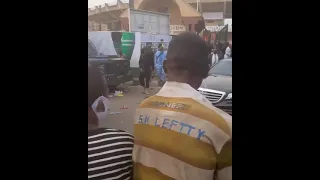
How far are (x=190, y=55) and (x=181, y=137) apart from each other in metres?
0.45

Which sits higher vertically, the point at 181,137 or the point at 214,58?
the point at 214,58

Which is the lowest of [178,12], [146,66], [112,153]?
[112,153]

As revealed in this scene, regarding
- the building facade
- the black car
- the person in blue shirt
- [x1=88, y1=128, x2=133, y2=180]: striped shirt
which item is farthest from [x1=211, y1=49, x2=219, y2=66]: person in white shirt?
[x1=88, y1=128, x2=133, y2=180]: striped shirt

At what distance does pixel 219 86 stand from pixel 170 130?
1.19ft

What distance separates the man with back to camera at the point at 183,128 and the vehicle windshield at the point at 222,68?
0.04 meters

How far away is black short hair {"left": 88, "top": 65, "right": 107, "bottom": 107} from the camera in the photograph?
76.7 inches

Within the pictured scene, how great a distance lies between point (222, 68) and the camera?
1868 mm

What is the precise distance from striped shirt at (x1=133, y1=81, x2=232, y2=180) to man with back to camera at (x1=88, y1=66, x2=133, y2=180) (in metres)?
0.07

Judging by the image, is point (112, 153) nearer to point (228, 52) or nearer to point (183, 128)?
point (183, 128)

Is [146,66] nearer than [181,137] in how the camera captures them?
No

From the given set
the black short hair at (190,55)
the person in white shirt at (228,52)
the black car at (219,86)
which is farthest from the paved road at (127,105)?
the person in white shirt at (228,52)

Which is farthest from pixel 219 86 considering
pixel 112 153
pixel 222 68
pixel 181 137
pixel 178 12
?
pixel 112 153
